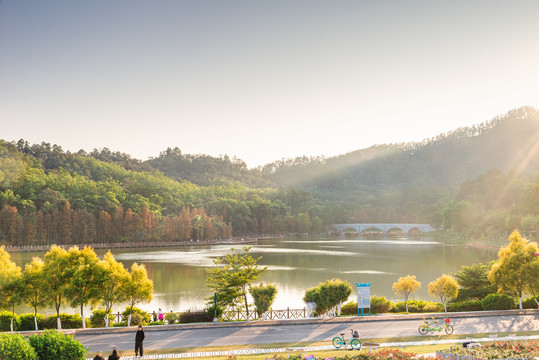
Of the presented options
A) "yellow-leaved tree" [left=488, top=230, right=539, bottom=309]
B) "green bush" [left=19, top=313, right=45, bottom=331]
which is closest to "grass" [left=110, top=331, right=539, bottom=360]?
"yellow-leaved tree" [left=488, top=230, right=539, bottom=309]

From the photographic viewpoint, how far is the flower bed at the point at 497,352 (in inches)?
478

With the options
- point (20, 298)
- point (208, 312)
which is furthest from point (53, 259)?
point (208, 312)

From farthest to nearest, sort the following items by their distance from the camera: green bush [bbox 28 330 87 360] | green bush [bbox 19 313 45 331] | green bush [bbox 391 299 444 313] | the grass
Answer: green bush [bbox 391 299 444 313] < green bush [bbox 19 313 45 331] < the grass < green bush [bbox 28 330 87 360]

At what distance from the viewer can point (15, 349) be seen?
9383 millimetres

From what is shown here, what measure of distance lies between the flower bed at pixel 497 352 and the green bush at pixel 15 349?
10.7 m

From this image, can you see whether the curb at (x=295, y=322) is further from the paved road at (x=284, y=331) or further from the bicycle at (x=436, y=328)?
the bicycle at (x=436, y=328)

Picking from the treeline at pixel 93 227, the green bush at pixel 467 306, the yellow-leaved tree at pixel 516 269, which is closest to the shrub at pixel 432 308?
the green bush at pixel 467 306

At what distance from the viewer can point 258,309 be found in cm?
2302

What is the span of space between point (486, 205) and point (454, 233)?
465 inches

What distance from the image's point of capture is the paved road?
17312 mm

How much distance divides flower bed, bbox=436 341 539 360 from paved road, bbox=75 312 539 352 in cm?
520

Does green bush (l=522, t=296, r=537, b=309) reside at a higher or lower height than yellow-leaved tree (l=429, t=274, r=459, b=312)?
lower

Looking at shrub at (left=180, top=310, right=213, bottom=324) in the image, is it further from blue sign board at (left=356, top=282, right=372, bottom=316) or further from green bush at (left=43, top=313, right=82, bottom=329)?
blue sign board at (left=356, top=282, right=372, bottom=316)

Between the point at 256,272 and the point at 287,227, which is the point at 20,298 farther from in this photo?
the point at 287,227
